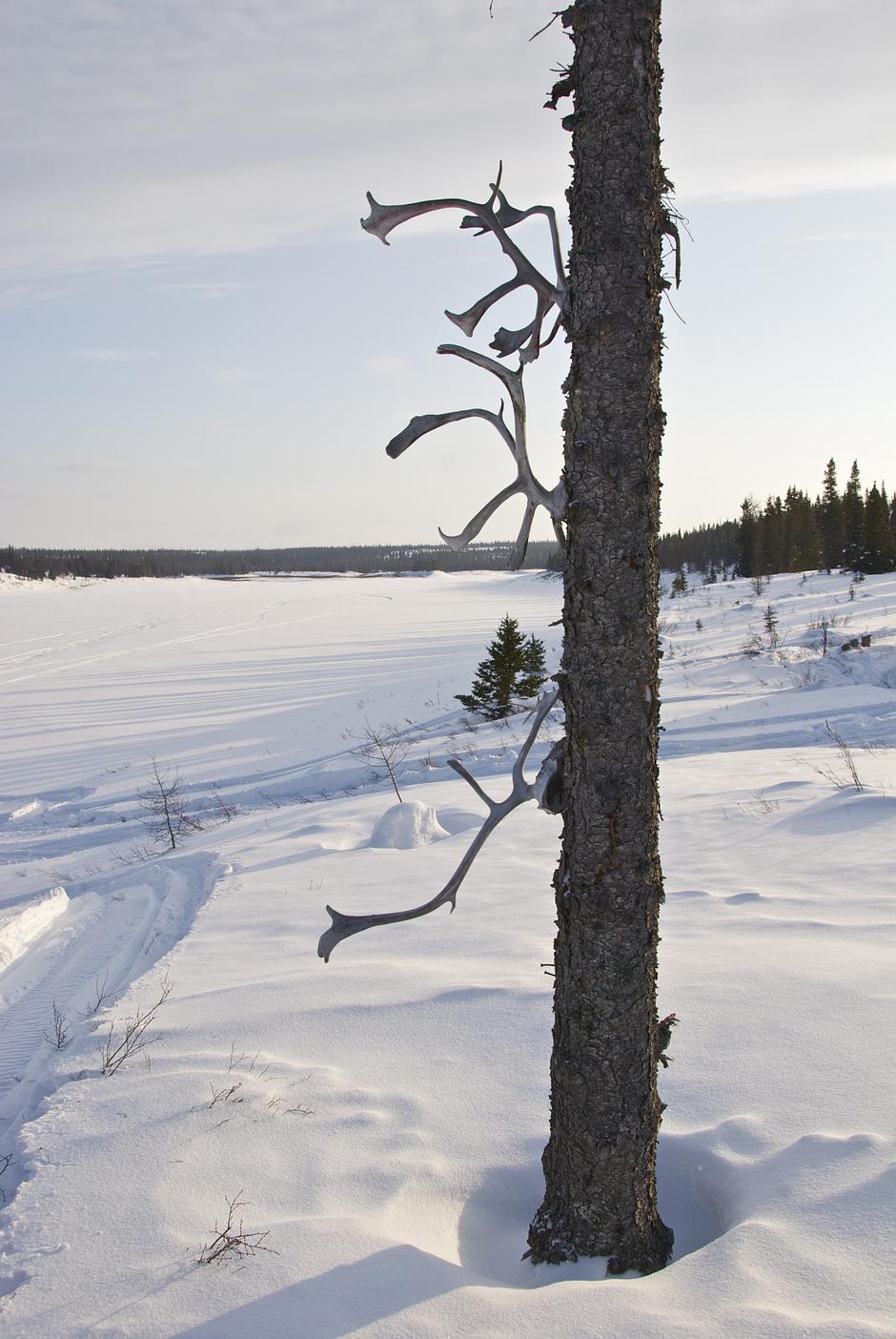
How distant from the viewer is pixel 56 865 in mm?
9383

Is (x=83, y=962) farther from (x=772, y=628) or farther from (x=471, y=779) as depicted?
(x=772, y=628)

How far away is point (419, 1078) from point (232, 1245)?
1.04m

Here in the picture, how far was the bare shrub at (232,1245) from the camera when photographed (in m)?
2.19

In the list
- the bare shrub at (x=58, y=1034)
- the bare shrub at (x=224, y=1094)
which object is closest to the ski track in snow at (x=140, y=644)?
the bare shrub at (x=58, y=1034)

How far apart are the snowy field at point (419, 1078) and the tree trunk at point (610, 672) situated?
0.26 m

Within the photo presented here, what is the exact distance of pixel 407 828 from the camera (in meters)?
7.43

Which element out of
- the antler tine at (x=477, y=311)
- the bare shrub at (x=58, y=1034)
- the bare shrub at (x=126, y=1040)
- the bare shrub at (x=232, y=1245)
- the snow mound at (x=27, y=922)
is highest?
the antler tine at (x=477, y=311)

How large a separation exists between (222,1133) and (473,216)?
287cm

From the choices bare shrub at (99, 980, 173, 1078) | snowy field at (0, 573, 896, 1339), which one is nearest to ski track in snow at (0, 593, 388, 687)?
snowy field at (0, 573, 896, 1339)

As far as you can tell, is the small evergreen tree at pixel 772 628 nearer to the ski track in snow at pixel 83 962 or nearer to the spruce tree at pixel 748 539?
the ski track in snow at pixel 83 962

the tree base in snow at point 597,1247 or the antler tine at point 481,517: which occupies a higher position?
the antler tine at point 481,517

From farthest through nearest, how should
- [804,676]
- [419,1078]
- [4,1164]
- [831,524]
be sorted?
[831,524], [804,676], [419,1078], [4,1164]

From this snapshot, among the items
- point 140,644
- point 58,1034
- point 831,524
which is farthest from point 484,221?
point 831,524

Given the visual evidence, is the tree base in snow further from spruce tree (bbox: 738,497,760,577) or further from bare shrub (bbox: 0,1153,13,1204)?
spruce tree (bbox: 738,497,760,577)
